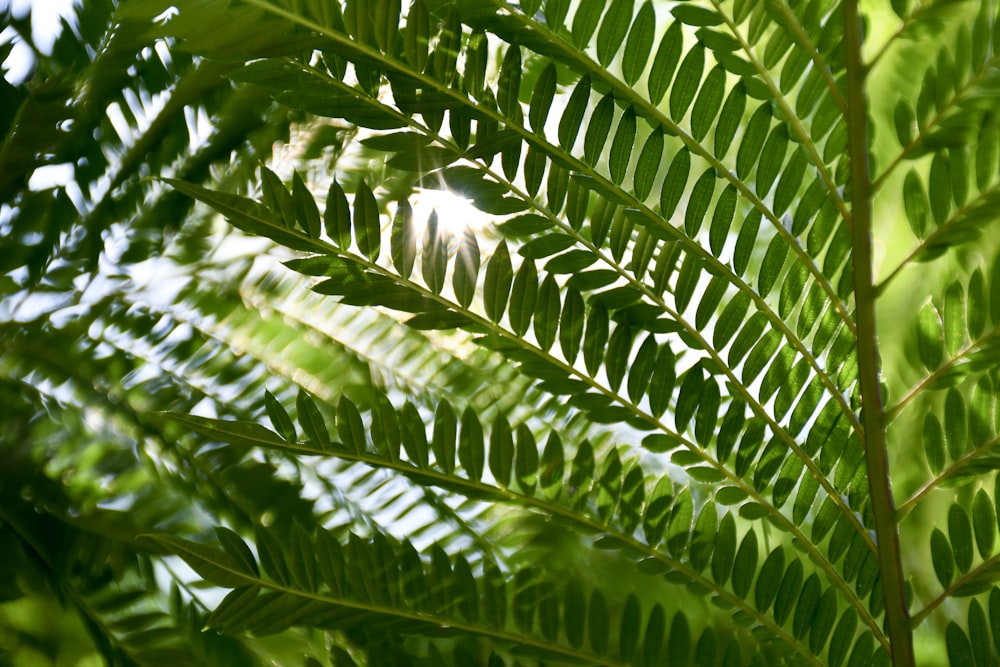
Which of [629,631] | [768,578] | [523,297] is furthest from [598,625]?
[523,297]

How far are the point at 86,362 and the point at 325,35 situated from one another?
0.63m

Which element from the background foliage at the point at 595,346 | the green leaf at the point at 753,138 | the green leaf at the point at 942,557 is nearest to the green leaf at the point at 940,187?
the background foliage at the point at 595,346

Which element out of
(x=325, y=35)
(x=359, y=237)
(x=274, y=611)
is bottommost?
(x=274, y=611)

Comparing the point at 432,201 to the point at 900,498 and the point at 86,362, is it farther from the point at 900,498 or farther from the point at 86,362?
the point at 900,498

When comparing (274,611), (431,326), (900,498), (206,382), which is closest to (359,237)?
(431,326)

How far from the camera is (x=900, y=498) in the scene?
1.07m

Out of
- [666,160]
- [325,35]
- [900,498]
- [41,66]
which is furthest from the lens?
[666,160]

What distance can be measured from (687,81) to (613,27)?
0.06 metres

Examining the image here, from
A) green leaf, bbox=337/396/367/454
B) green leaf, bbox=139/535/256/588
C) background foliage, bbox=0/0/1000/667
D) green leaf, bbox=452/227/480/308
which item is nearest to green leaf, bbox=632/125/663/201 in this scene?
background foliage, bbox=0/0/1000/667

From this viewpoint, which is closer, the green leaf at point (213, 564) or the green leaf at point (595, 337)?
the green leaf at point (213, 564)

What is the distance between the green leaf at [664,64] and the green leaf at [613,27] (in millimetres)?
30

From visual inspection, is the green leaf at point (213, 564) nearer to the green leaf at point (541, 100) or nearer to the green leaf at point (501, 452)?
the green leaf at point (501, 452)

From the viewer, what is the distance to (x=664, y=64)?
23.8 inches

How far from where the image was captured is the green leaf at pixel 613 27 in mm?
585
